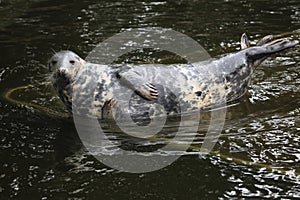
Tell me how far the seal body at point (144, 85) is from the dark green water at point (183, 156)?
273 millimetres

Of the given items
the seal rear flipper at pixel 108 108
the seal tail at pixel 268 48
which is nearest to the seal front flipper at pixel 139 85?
the seal rear flipper at pixel 108 108

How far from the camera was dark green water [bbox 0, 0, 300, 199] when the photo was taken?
13.2ft

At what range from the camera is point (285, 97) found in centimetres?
562

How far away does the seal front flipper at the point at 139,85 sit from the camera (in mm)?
4992

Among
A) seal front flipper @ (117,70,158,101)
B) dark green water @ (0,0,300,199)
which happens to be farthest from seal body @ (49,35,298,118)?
dark green water @ (0,0,300,199)

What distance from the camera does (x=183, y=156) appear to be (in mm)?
4516

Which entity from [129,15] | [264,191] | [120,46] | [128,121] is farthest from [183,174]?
[129,15]

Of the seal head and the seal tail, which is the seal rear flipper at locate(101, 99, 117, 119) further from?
the seal tail

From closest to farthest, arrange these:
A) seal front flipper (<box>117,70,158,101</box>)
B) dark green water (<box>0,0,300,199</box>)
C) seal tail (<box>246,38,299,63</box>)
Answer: dark green water (<box>0,0,300,199</box>), seal front flipper (<box>117,70,158,101</box>), seal tail (<box>246,38,299,63</box>)

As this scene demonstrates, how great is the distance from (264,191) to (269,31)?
4.50m

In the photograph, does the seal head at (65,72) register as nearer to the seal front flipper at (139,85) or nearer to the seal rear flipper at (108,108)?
the seal rear flipper at (108,108)

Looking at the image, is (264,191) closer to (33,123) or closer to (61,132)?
(61,132)

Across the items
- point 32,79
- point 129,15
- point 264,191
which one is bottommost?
A: point 264,191

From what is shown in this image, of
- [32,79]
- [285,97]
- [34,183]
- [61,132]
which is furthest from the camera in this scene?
[32,79]
